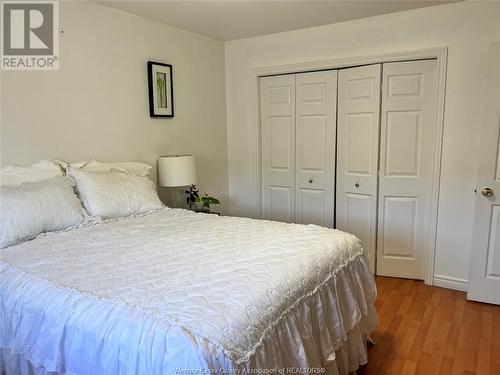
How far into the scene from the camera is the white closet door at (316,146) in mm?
3488

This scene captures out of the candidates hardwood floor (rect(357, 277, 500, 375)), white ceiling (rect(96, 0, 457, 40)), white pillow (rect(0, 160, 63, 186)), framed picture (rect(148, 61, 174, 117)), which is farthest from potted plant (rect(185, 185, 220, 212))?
hardwood floor (rect(357, 277, 500, 375))

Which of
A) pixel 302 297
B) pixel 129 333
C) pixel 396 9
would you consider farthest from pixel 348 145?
pixel 129 333

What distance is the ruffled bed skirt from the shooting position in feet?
3.56

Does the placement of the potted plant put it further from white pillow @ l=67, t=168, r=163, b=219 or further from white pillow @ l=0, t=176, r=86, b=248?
white pillow @ l=0, t=176, r=86, b=248

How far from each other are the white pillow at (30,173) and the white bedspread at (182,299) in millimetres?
437

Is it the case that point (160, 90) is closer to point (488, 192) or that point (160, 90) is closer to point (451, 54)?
point (451, 54)

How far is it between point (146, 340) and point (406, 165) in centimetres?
274

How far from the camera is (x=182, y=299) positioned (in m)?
1.25

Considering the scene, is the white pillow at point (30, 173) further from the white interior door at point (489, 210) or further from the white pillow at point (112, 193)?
the white interior door at point (489, 210)

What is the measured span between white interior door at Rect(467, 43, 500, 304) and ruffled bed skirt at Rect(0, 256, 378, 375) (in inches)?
56.4

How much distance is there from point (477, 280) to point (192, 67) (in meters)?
3.06

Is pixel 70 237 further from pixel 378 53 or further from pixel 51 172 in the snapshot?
pixel 378 53

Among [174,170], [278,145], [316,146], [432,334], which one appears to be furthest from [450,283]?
[174,170]

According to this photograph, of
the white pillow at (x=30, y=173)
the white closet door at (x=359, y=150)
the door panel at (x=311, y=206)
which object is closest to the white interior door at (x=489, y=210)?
the white closet door at (x=359, y=150)
